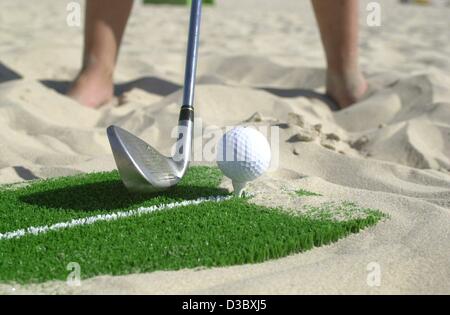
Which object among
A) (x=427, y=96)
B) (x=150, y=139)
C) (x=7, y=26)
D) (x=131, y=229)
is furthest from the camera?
(x=7, y=26)

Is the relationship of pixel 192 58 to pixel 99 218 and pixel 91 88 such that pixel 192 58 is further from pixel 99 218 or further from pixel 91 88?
pixel 91 88

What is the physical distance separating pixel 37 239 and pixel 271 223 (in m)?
0.74

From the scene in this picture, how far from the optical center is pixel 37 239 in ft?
7.28

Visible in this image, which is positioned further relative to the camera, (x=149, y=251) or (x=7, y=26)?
(x=7, y=26)

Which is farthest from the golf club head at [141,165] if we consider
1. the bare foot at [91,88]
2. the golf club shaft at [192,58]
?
the bare foot at [91,88]

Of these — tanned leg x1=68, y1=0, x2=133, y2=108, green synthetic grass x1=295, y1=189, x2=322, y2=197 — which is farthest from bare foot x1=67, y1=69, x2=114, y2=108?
green synthetic grass x1=295, y1=189, x2=322, y2=197

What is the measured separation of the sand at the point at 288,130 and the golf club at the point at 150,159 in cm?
32

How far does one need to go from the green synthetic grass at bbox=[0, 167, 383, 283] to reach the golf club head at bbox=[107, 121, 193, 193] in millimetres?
72

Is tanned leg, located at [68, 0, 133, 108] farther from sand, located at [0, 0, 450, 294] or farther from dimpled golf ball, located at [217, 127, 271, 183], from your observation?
dimpled golf ball, located at [217, 127, 271, 183]

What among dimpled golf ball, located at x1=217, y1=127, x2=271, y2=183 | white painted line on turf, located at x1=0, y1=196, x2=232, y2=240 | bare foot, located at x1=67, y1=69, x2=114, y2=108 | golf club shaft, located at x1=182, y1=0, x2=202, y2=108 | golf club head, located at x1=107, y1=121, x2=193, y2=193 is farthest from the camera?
bare foot, located at x1=67, y1=69, x2=114, y2=108

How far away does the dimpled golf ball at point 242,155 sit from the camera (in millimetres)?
2613

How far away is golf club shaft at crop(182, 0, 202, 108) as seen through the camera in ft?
9.82

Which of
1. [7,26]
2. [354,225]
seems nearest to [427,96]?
[354,225]
